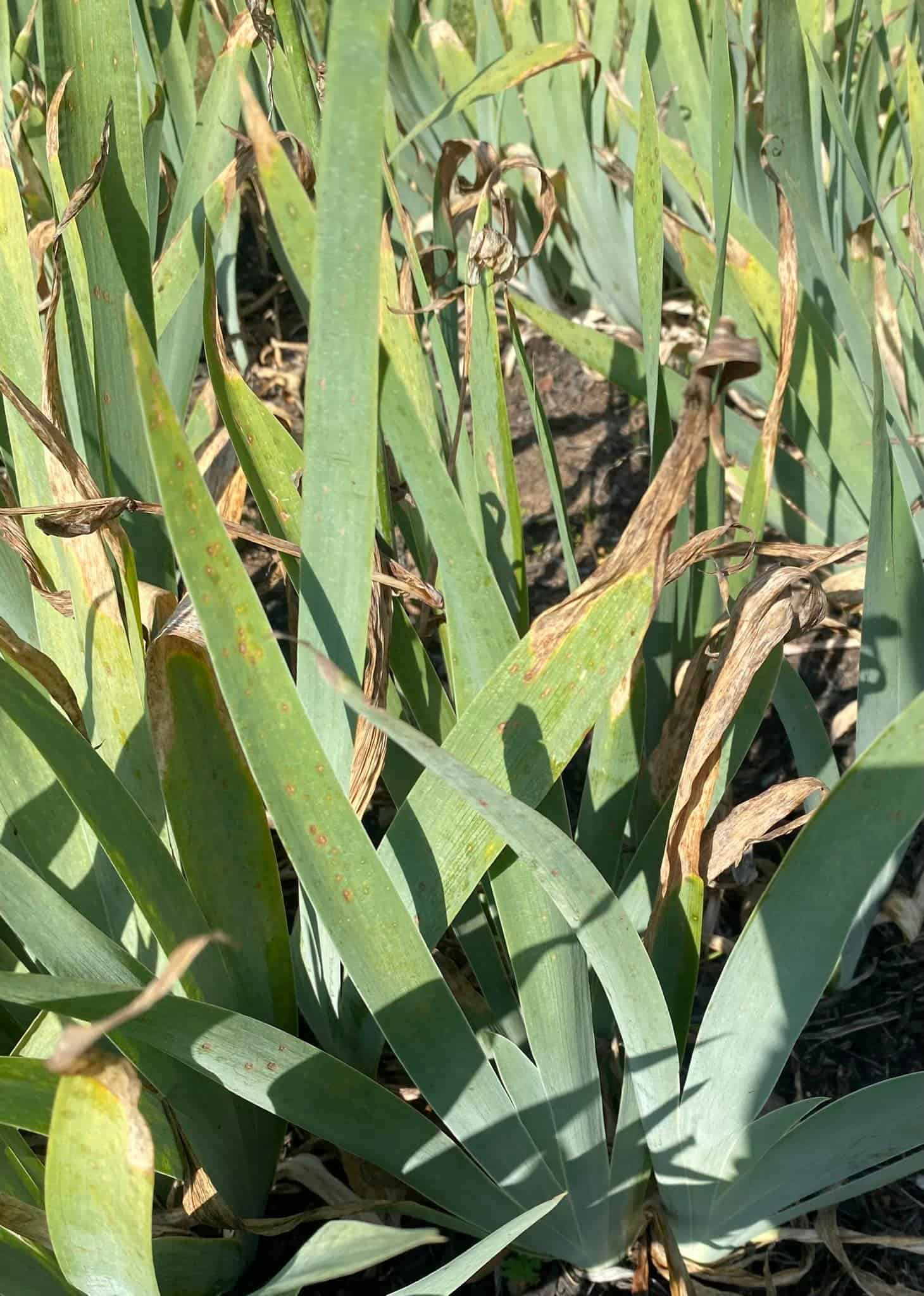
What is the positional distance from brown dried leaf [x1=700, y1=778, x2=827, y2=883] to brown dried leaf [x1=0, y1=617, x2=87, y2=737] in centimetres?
38

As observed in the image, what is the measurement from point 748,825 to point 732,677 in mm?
→ 111

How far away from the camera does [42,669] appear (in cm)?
60

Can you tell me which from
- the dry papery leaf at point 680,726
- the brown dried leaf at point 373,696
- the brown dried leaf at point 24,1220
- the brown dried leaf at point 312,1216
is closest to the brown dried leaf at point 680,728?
the dry papery leaf at point 680,726

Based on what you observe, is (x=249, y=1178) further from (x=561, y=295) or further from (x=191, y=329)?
(x=561, y=295)

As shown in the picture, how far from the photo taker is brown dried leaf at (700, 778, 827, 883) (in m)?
0.65

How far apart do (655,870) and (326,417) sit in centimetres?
39

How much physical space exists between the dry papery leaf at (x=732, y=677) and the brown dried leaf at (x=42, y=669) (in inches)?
13.8

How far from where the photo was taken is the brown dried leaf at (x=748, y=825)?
0.65 m

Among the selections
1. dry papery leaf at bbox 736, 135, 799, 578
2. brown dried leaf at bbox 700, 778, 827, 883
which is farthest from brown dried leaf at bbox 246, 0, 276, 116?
brown dried leaf at bbox 700, 778, 827, 883

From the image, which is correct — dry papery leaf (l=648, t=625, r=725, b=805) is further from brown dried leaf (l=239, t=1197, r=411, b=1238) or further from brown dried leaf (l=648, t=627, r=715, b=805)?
brown dried leaf (l=239, t=1197, r=411, b=1238)

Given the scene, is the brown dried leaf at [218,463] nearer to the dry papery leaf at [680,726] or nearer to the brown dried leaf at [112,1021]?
the dry papery leaf at [680,726]

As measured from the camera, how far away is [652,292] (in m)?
0.67

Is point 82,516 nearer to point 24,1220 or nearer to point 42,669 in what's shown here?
point 42,669

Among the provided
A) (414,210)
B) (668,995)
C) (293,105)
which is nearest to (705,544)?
(668,995)
